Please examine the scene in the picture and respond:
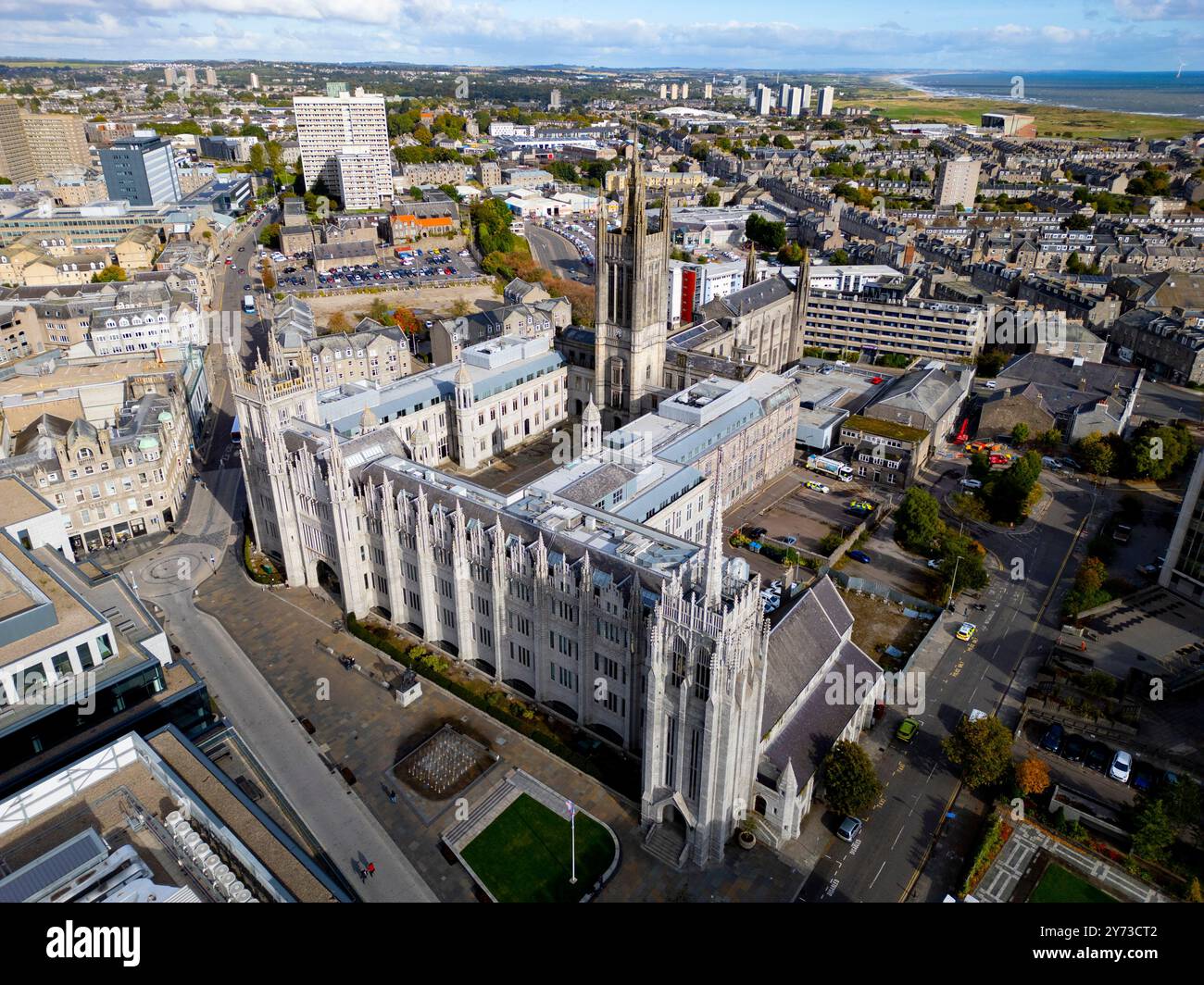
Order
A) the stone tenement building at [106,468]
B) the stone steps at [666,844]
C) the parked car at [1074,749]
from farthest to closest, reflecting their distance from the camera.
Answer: the stone tenement building at [106,468]
the parked car at [1074,749]
the stone steps at [666,844]

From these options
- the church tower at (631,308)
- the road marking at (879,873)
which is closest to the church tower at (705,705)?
the road marking at (879,873)

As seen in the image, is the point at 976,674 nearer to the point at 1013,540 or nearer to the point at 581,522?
the point at 1013,540

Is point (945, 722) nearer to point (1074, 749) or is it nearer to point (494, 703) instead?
point (1074, 749)

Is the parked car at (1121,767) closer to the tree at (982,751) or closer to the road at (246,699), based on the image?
the tree at (982,751)

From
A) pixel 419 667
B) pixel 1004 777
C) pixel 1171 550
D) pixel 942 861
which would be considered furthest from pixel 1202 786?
pixel 419 667

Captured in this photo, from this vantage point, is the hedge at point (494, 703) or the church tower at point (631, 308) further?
the church tower at point (631, 308)

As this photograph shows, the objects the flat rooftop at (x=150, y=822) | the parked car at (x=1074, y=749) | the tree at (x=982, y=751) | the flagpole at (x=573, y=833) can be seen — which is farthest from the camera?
the parked car at (x=1074, y=749)

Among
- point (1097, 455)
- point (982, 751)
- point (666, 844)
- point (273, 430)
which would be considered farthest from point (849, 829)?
point (1097, 455)
